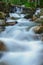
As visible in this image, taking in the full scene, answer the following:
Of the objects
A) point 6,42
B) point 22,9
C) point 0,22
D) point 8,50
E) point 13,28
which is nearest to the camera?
point 8,50

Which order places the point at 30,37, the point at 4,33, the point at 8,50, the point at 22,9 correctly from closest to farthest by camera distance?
the point at 8,50 < the point at 30,37 < the point at 4,33 < the point at 22,9

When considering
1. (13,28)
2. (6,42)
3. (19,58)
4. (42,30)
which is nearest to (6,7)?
(13,28)

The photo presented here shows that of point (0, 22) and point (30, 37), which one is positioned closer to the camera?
point (30, 37)

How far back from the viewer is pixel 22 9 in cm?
1391

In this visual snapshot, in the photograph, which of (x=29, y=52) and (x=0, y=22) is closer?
(x=29, y=52)

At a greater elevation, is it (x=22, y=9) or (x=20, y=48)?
(x=20, y=48)

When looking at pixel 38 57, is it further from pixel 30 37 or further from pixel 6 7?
pixel 6 7

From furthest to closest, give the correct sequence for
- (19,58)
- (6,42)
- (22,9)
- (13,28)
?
(22,9)
(13,28)
(6,42)
(19,58)

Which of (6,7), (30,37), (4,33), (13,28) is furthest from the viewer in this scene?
(6,7)

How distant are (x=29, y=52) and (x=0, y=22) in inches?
143

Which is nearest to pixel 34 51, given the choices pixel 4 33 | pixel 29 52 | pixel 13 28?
pixel 29 52

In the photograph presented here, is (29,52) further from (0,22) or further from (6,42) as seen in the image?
(0,22)

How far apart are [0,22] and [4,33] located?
61.7 inches

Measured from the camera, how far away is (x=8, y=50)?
536 cm
